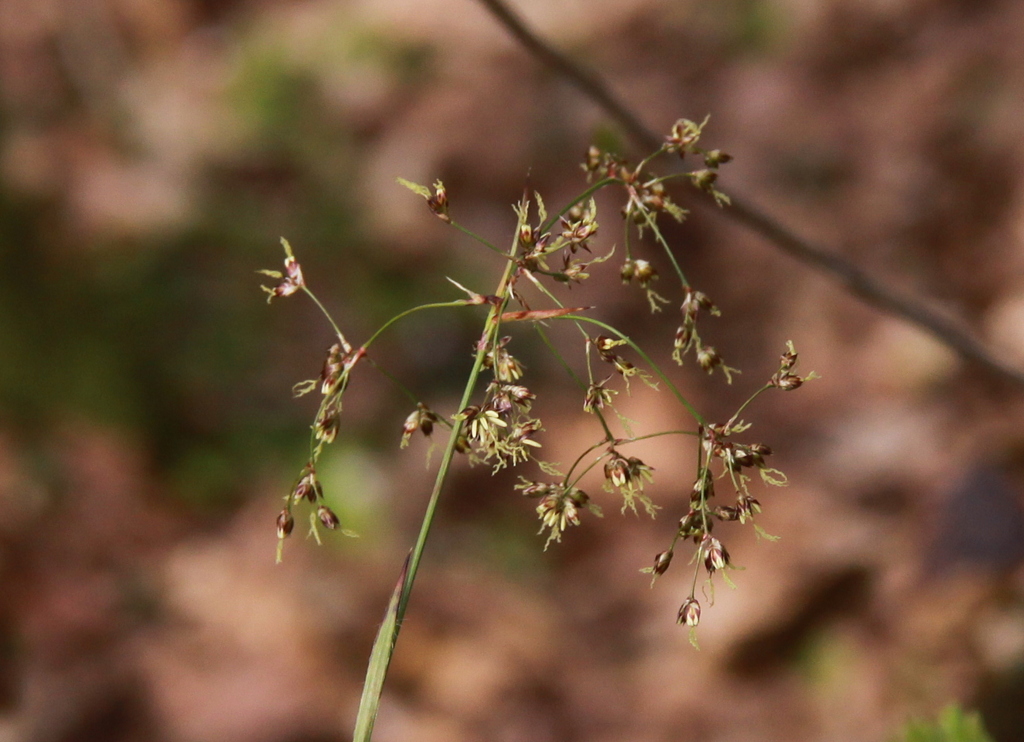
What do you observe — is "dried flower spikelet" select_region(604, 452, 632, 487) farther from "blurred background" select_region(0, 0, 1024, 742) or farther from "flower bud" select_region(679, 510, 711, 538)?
"blurred background" select_region(0, 0, 1024, 742)

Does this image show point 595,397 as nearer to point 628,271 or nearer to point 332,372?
point 628,271

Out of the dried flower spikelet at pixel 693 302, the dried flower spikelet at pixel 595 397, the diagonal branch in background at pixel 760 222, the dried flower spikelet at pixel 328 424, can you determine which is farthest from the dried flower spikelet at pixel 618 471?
the diagonal branch in background at pixel 760 222

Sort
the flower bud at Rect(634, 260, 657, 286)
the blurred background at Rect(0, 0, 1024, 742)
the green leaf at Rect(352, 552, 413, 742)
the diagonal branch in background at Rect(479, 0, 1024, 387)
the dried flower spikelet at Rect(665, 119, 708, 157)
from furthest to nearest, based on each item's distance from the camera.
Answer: the blurred background at Rect(0, 0, 1024, 742)
the diagonal branch in background at Rect(479, 0, 1024, 387)
the dried flower spikelet at Rect(665, 119, 708, 157)
the flower bud at Rect(634, 260, 657, 286)
the green leaf at Rect(352, 552, 413, 742)

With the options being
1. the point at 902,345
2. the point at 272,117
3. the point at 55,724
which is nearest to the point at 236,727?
the point at 55,724

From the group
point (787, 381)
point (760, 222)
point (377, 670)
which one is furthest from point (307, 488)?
point (760, 222)

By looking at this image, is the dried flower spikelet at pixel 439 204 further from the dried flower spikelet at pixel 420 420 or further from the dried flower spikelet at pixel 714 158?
the dried flower spikelet at pixel 714 158

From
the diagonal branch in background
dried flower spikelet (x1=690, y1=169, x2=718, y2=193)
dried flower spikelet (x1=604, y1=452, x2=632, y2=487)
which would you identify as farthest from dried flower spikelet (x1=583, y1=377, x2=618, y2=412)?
the diagonal branch in background
